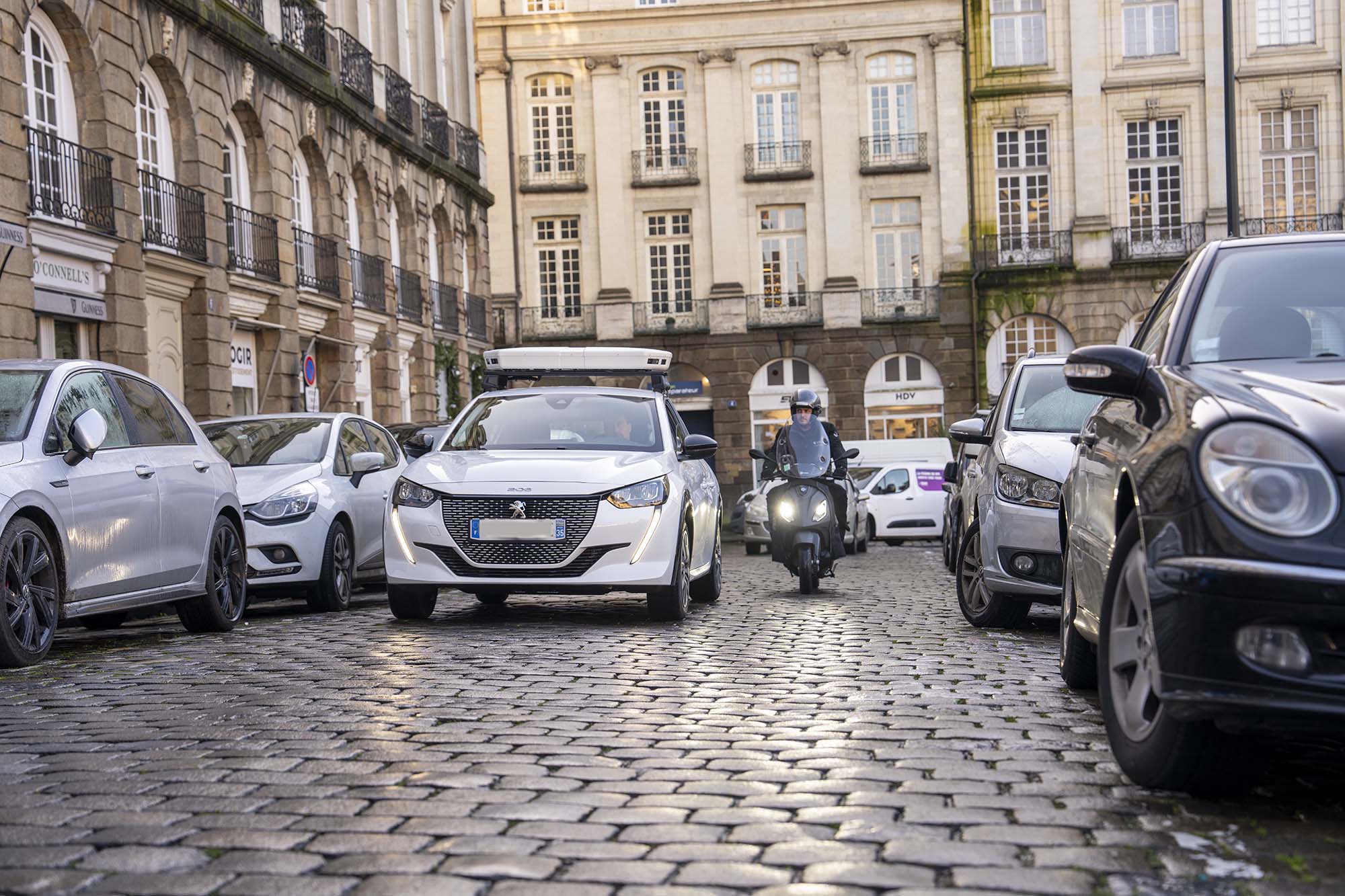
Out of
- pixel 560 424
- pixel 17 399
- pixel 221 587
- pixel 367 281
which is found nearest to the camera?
pixel 17 399

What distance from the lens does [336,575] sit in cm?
1325

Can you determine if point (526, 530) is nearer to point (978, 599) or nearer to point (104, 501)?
point (104, 501)

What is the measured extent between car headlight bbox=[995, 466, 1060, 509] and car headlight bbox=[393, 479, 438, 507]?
11.4ft

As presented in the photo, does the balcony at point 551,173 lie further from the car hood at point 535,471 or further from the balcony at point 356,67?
the car hood at point 535,471

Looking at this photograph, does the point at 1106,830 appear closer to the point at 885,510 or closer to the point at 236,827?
the point at 236,827

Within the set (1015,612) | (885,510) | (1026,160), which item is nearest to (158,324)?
(885,510)

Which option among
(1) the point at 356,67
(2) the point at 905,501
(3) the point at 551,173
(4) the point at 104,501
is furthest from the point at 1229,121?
(3) the point at 551,173

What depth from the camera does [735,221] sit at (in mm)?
53156

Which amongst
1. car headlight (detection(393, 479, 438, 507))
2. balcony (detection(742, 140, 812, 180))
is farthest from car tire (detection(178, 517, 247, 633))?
balcony (detection(742, 140, 812, 180))

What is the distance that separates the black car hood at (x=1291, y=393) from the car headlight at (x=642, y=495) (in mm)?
5661

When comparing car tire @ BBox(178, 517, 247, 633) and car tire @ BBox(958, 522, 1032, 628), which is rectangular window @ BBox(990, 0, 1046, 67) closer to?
car tire @ BBox(958, 522, 1032, 628)

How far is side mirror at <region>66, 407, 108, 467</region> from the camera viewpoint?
29.6 ft

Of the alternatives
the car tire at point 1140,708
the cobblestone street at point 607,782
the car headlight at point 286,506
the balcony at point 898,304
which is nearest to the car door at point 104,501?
the cobblestone street at point 607,782

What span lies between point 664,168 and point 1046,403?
43363 millimetres
